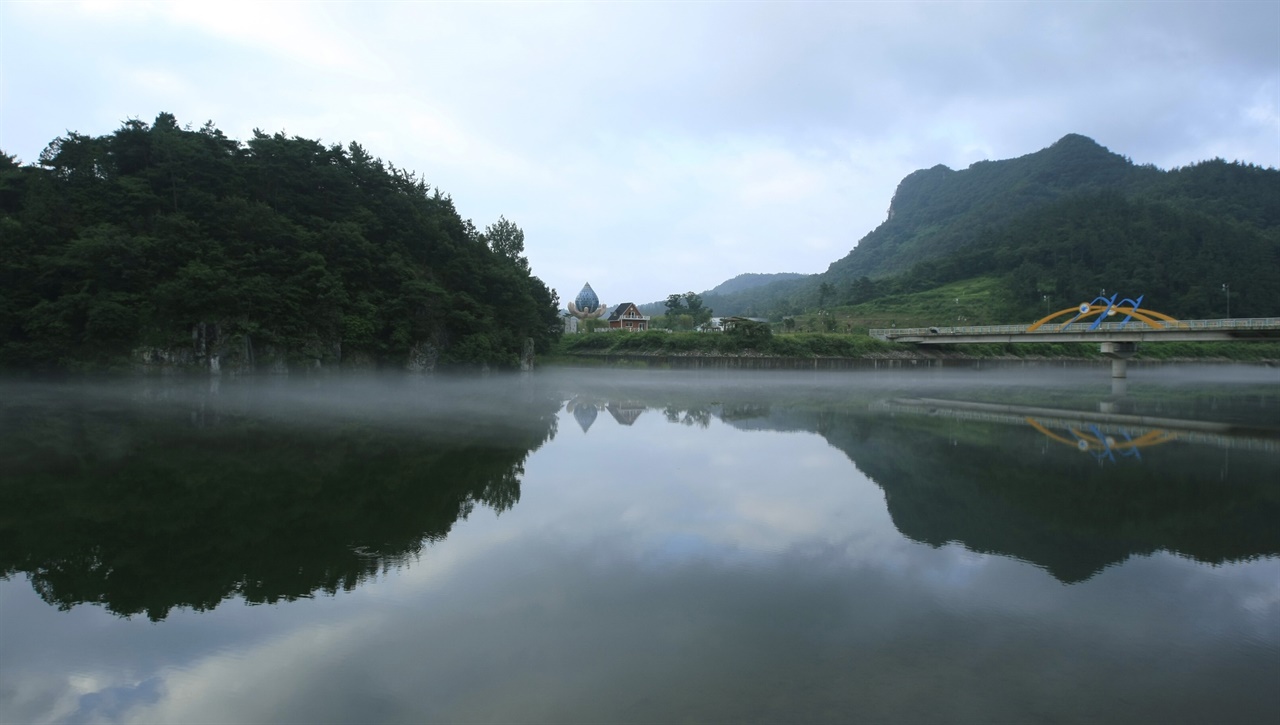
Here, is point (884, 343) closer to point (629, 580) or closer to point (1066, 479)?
point (1066, 479)

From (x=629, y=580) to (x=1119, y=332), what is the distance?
2169 inches

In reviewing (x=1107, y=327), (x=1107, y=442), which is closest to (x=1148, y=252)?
(x=1107, y=327)

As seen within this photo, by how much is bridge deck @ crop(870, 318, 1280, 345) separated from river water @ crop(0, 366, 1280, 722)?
3433 centimetres

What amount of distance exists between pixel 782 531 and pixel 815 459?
664 cm

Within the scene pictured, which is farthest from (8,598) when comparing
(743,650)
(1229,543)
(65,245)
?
(65,245)

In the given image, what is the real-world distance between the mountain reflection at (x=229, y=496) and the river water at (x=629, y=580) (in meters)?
0.07

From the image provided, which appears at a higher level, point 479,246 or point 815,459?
point 479,246

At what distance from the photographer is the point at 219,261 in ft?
126

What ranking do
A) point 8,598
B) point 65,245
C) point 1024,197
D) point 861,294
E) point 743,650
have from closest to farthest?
point 743,650, point 8,598, point 65,245, point 861,294, point 1024,197

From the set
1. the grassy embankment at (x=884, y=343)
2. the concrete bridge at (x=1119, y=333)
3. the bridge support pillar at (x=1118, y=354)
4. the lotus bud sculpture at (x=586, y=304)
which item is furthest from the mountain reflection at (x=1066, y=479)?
the lotus bud sculpture at (x=586, y=304)

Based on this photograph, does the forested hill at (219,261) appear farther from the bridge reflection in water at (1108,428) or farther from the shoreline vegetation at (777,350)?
the bridge reflection in water at (1108,428)

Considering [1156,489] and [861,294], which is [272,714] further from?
[861,294]

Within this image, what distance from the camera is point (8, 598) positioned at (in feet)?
24.1

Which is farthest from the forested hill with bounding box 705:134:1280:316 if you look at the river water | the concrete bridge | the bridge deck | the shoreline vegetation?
the river water
